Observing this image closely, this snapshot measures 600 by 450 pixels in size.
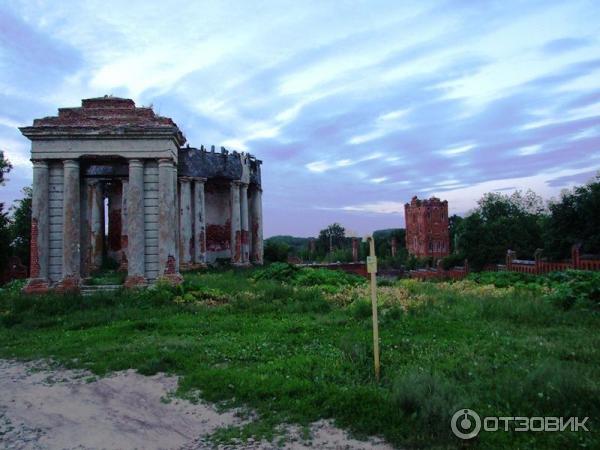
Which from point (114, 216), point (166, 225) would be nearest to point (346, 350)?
point (166, 225)

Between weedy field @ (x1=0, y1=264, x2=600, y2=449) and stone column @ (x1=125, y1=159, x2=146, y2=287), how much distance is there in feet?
4.17

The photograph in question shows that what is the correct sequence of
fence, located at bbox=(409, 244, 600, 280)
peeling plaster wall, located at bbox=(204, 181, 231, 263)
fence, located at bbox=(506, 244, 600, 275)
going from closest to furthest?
fence, located at bbox=(506, 244, 600, 275) → fence, located at bbox=(409, 244, 600, 280) → peeling plaster wall, located at bbox=(204, 181, 231, 263)

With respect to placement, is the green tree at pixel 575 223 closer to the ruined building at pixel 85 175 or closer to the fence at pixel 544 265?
the fence at pixel 544 265

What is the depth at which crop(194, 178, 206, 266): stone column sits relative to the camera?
26.7 m

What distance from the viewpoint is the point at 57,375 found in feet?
26.2

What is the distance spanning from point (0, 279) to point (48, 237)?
53.1 feet

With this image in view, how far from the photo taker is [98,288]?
1628 centimetres

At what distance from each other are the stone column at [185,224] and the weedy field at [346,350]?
10.2 m

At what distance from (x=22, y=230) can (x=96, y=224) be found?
1116 cm

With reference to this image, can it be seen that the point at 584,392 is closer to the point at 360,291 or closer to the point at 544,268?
the point at 360,291

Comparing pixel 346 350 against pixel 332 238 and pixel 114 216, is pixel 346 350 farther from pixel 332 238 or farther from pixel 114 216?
pixel 332 238

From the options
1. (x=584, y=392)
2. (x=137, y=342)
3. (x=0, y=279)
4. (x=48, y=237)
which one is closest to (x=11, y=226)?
(x=0, y=279)

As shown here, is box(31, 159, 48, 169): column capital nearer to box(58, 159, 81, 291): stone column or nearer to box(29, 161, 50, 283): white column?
box(29, 161, 50, 283): white column

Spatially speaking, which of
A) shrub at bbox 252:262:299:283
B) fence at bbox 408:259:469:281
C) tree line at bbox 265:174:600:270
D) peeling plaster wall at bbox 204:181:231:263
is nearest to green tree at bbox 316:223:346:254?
tree line at bbox 265:174:600:270
